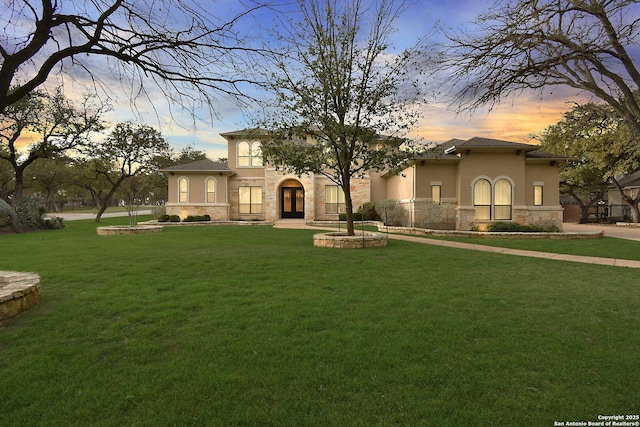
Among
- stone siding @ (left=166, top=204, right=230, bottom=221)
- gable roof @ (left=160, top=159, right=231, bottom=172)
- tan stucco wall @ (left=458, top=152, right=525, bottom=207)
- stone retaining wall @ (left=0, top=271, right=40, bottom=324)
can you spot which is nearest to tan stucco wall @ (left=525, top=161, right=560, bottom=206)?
tan stucco wall @ (left=458, top=152, right=525, bottom=207)

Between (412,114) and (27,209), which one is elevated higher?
(412,114)

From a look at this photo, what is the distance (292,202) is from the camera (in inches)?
1126

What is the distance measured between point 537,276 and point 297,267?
531 cm

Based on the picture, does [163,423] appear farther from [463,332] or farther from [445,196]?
[445,196]

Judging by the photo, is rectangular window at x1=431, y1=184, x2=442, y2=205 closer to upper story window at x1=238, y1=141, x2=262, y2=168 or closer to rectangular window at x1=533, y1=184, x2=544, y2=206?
rectangular window at x1=533, y1=184, x2=544, y2=206

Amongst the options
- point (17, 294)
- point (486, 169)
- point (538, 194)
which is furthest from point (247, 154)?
point (17, 294)

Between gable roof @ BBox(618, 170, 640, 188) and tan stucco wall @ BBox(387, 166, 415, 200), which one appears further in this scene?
gable roof @ BBox(618, 170, 640, 188)

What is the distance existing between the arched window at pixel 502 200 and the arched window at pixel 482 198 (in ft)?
1.13

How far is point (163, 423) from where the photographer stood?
2.60 metres

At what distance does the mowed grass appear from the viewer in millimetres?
2770

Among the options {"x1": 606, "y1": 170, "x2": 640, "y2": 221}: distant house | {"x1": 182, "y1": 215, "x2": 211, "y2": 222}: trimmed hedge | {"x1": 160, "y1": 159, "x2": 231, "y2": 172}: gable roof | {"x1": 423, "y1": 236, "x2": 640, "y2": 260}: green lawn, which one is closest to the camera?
{"x1": 423, "y1": 236, "x2": 640, "y2": 260}: green lawn

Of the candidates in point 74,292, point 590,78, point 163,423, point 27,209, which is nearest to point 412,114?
point 590,78

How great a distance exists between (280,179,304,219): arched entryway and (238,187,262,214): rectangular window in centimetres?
203

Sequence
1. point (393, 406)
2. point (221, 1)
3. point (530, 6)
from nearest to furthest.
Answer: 1. point (393, 406)
2. point (221, 1)
3. point (530, 6)
